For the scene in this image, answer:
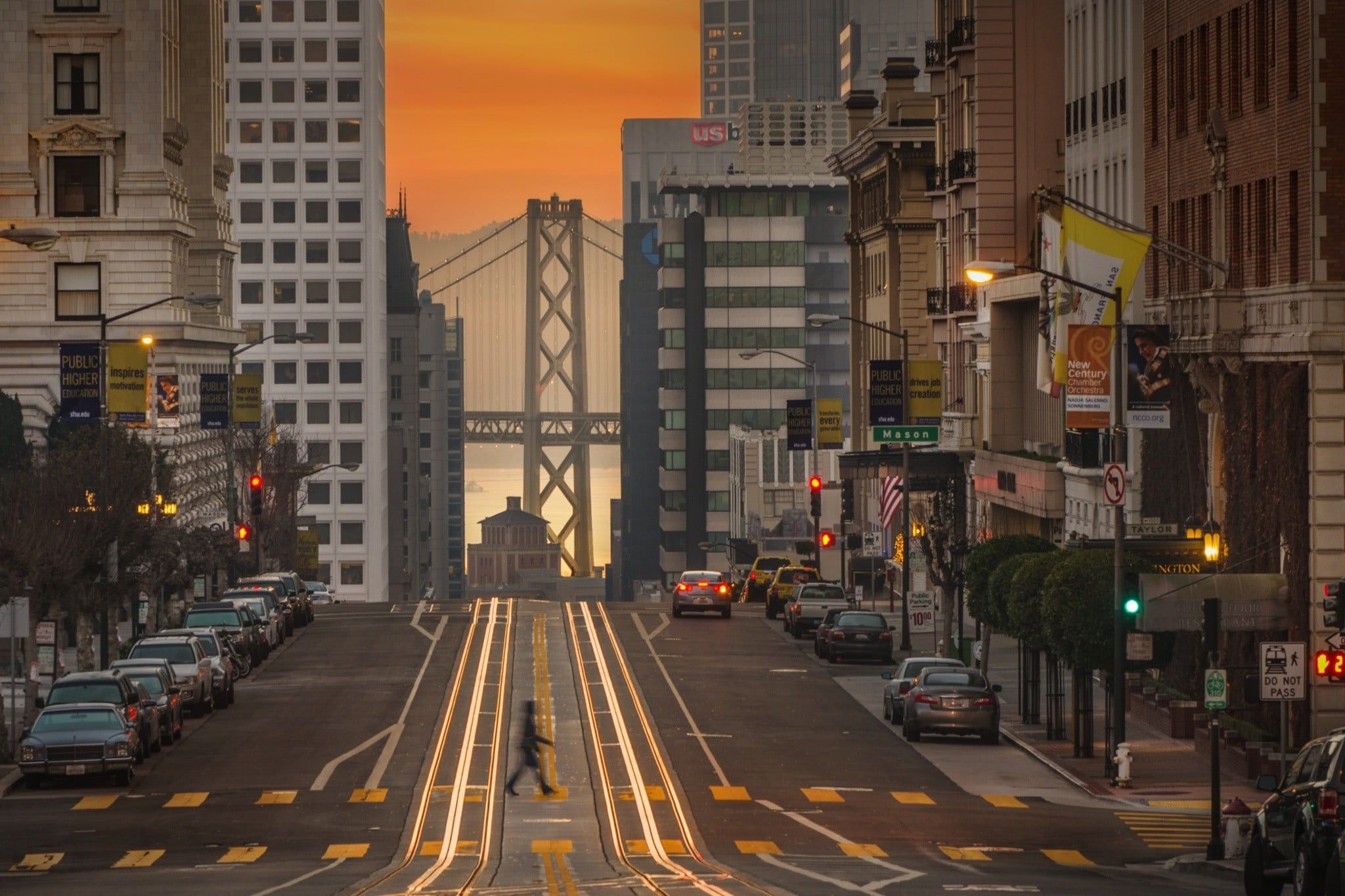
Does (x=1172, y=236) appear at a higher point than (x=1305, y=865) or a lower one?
higher

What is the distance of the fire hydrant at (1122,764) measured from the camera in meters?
41.5

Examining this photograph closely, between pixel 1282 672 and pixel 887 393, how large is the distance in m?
39.6

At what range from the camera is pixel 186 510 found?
284 ft

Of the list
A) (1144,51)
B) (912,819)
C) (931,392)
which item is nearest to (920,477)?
(931,392)

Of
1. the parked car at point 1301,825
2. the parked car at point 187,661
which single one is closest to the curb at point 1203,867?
the parked car at point 1301,825

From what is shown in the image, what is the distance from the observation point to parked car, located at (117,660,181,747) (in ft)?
155

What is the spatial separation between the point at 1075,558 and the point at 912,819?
8775mm

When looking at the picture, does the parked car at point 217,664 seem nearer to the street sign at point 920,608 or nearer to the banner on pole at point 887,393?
the street sign at point 920,608

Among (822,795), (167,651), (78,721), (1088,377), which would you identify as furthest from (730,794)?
(167,651)

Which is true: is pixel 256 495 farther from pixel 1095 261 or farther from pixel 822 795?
pixel 822 795

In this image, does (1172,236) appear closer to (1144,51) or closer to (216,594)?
(1144,51)

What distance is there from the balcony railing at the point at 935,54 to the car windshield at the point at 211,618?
4481cm

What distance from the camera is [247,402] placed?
287ft

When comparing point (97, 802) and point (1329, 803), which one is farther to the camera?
point (97, 802)
